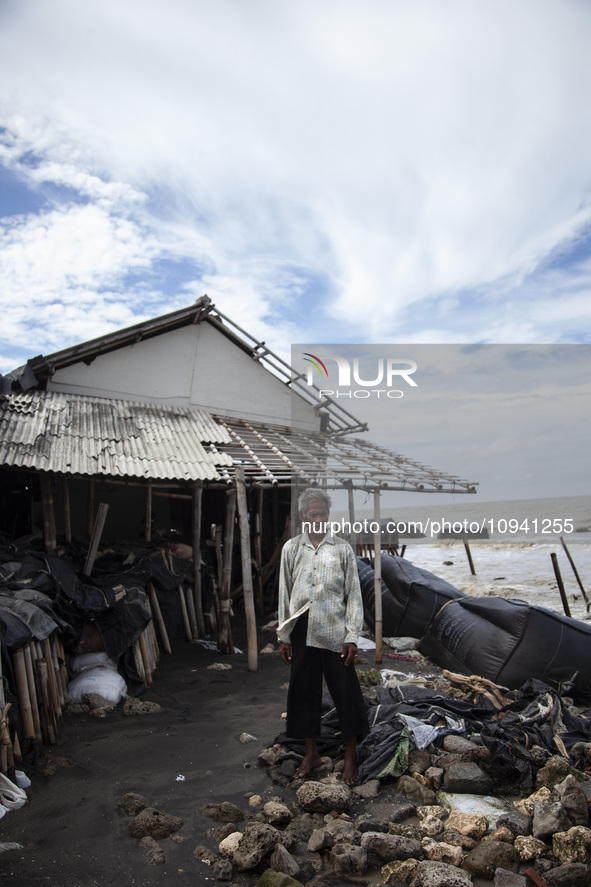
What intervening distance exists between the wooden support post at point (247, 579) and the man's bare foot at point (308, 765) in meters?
2.58

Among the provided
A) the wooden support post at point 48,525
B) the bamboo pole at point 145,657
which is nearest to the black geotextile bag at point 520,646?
the bamboo pole at point 145,657

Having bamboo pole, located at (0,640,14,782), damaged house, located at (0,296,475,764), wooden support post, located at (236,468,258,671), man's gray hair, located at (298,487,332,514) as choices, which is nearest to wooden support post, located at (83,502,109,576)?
damaged house, located at (0,296,475,764)

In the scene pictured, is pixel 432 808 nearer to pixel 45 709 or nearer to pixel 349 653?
pixel 349 653

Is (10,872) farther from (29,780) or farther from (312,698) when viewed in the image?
(312,698)

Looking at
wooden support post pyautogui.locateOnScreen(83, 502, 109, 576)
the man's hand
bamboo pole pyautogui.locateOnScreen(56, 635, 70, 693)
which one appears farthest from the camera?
wooden support post pyautogui.locateOnScreen(83, 502, 109, 576)

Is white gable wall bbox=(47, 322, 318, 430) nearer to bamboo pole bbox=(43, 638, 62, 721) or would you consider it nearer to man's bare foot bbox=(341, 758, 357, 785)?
bamboo pole bbox=(43, 638, 62, 721)

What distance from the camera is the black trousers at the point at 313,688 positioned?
358 cm

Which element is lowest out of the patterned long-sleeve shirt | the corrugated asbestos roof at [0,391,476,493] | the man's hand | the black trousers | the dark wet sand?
the dark wet sand

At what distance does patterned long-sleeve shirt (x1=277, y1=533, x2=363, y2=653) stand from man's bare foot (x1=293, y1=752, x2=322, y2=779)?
746mm

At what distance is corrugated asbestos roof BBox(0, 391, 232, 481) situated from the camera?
6.24 metres

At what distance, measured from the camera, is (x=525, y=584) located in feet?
60.5

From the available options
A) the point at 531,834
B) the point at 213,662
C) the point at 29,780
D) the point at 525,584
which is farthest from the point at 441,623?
the point at 525,584

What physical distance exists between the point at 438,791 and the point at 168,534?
599cm

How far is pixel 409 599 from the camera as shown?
24.8 ft
